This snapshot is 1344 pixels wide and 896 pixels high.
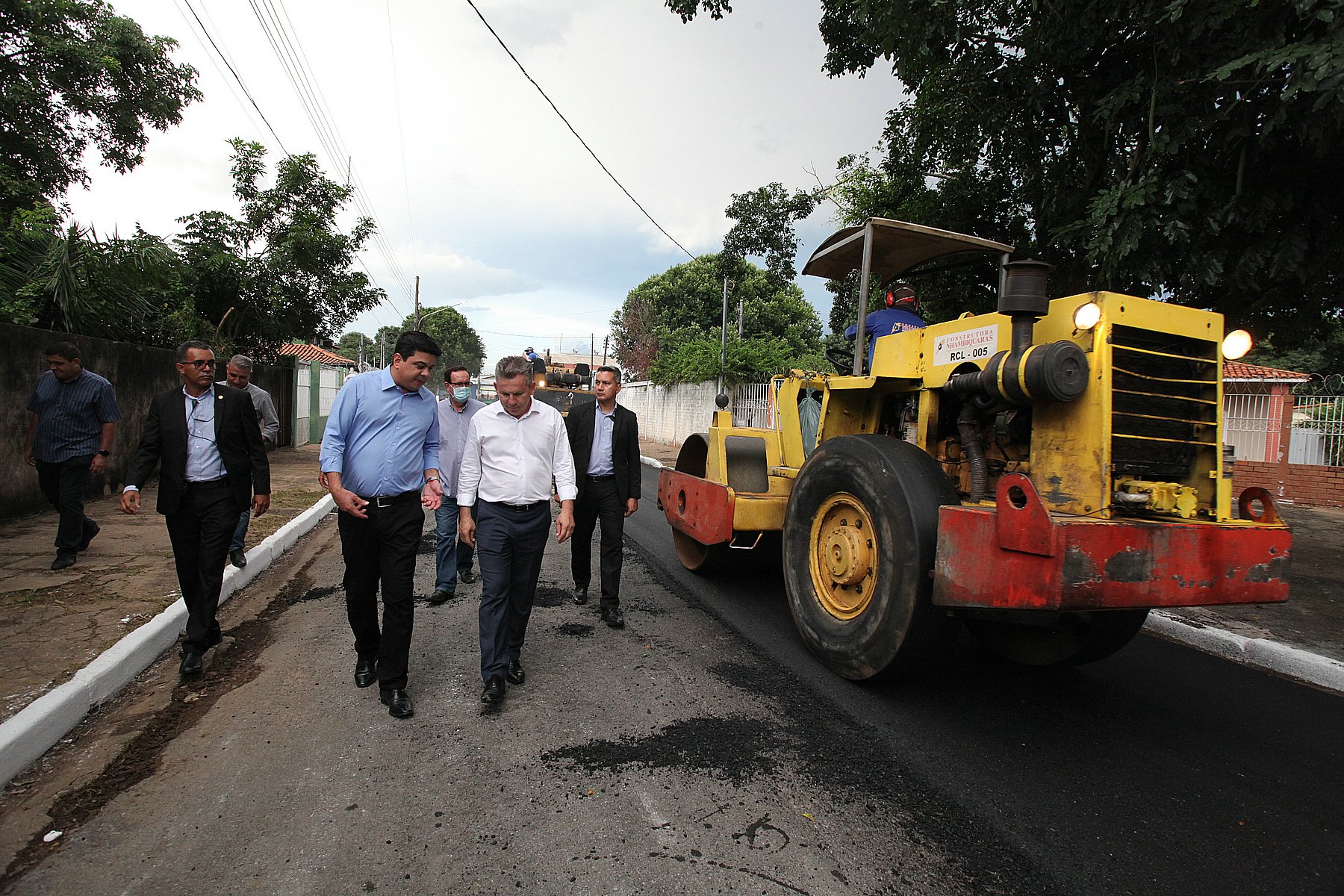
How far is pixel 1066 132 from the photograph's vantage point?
6.72 metres

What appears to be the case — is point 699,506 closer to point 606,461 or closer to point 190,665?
point 606,461

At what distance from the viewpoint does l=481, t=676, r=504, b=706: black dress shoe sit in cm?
349

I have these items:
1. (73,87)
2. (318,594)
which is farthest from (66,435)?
(73,87)

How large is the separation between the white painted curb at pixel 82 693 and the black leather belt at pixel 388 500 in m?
1.51

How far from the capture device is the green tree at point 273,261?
13266mm

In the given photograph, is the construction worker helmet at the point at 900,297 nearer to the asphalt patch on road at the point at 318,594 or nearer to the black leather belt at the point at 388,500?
the black leather belt at the point at 388,500

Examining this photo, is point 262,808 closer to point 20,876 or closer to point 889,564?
point 20,876

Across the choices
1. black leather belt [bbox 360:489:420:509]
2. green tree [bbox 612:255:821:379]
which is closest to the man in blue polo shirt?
black leather belt [bbox 360:489:420:509]

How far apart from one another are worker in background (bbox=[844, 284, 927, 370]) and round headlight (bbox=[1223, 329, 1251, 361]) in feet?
5.10

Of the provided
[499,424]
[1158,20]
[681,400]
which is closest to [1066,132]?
[1158,20]

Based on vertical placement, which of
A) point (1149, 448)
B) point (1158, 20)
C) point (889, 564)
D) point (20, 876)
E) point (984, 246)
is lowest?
point (20, 876)

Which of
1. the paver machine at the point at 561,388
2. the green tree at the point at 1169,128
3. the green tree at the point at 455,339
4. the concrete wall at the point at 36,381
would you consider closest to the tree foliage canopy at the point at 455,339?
the green tree at the point at 455,339

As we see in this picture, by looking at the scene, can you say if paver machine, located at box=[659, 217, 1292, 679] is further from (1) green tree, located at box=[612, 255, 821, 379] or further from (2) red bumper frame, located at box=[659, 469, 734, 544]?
(1) green tree, located at box=[612, 255, 821, 379]

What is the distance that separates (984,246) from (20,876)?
5339 mm
